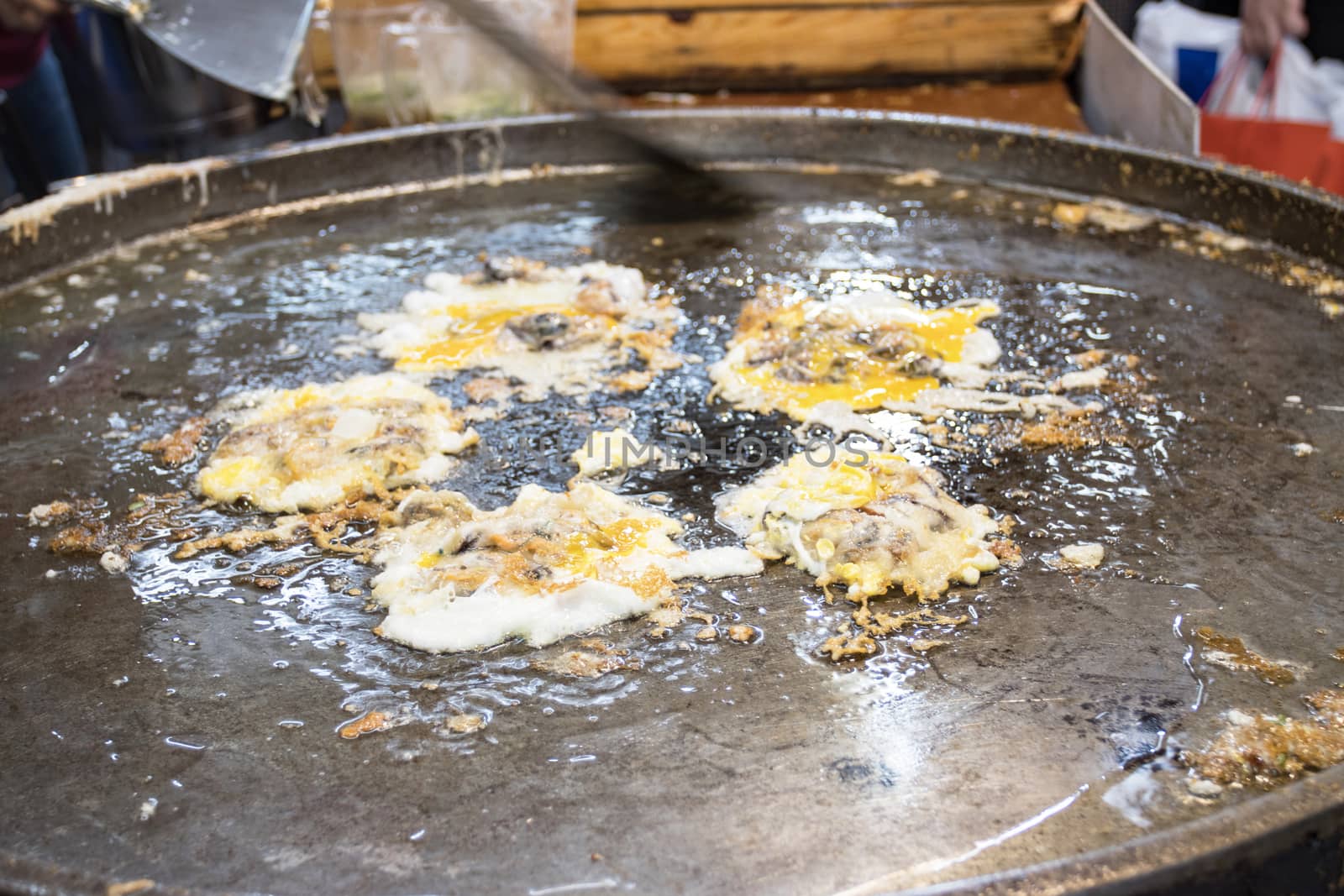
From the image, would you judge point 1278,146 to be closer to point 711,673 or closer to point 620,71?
point 620,71

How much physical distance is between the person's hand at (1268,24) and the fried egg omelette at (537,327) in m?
3.41

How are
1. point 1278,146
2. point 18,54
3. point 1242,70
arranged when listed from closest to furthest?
point 1278,146 → point 18,54 → point 1242,70

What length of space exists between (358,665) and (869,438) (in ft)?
4.34

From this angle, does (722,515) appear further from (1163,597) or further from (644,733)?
(1163,597)

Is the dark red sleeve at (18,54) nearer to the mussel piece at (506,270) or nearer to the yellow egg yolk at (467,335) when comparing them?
the mussel piece at (506,270)

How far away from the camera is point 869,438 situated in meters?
2.61

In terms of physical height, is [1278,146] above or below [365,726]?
above

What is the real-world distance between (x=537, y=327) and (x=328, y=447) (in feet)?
2.58

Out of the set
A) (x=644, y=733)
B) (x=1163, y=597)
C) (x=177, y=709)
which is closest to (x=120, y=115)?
(x=177, y=709)

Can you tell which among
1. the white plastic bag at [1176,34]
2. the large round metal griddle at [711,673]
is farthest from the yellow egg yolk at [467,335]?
the white plastic bag at [1176,34]

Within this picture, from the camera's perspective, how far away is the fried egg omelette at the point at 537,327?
9.69 ft

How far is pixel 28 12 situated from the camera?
15.3 ft

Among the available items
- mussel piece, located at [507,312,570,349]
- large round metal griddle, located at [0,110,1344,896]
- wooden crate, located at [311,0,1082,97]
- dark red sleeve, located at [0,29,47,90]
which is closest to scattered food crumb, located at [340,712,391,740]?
large round metal griddle, located at [0,110,1344,896]

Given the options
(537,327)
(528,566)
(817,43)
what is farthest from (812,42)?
(528,566)
